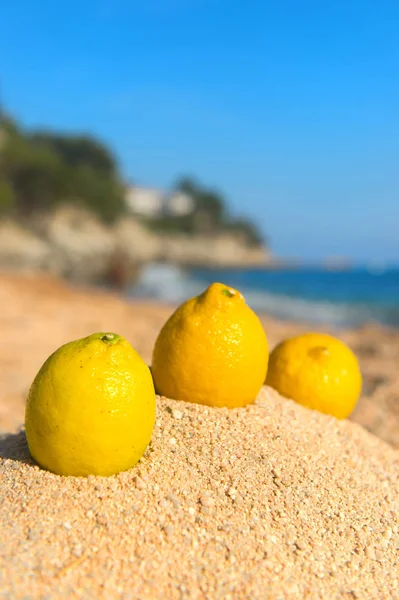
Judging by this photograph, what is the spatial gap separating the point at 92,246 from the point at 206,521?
126 feet

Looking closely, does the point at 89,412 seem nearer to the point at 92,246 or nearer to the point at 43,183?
the point at 92,246

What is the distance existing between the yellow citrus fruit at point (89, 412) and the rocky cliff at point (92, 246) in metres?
18.5

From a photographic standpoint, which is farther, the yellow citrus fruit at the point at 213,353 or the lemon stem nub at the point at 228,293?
the lemon stem nub at the point at 228,293

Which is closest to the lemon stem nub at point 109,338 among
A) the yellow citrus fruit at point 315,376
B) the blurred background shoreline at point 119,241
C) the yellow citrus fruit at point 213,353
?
the yellow citrus fruit at point 213,353

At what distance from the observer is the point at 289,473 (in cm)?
221

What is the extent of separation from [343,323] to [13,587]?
41.2 feet

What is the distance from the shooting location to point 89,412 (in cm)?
194

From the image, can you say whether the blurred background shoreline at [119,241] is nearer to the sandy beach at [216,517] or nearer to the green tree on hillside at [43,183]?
the green tree on hillside at [43,183]

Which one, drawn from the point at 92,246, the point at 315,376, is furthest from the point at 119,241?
the point at 315,376

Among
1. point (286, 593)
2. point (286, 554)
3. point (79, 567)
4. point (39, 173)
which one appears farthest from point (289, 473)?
point (39, 173)

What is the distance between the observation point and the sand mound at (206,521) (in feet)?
5.36

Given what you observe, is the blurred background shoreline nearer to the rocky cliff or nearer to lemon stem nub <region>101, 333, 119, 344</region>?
the rocky cliff

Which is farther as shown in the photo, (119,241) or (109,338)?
(119,241)

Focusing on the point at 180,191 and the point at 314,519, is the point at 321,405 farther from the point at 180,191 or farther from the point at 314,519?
the point at 180,191
